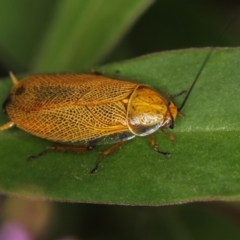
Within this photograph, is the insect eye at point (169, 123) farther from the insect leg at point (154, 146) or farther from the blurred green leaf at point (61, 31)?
the blurred green leaf at point (61, 31)

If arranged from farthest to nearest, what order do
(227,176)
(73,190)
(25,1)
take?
(25,1) < (73,190) < (227,176)

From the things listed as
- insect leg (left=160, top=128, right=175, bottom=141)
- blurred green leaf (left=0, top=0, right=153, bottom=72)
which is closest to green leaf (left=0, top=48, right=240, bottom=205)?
insect leg (left=160, top=128, right=175, bottom=141)

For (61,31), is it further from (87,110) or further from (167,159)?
(167,159)

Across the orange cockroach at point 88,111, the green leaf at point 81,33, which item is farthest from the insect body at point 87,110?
the green leaf at point 81,33

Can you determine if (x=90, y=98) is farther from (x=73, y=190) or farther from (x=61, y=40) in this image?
(x=61, y=40)

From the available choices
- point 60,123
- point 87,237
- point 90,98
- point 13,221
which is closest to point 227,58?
point 90,98

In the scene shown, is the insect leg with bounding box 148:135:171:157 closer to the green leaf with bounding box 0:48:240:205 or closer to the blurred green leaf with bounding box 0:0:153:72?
the green leaf with bounding box 0:48:240:205

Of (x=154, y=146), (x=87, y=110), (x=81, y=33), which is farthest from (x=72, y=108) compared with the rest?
(x=81, y=33)
